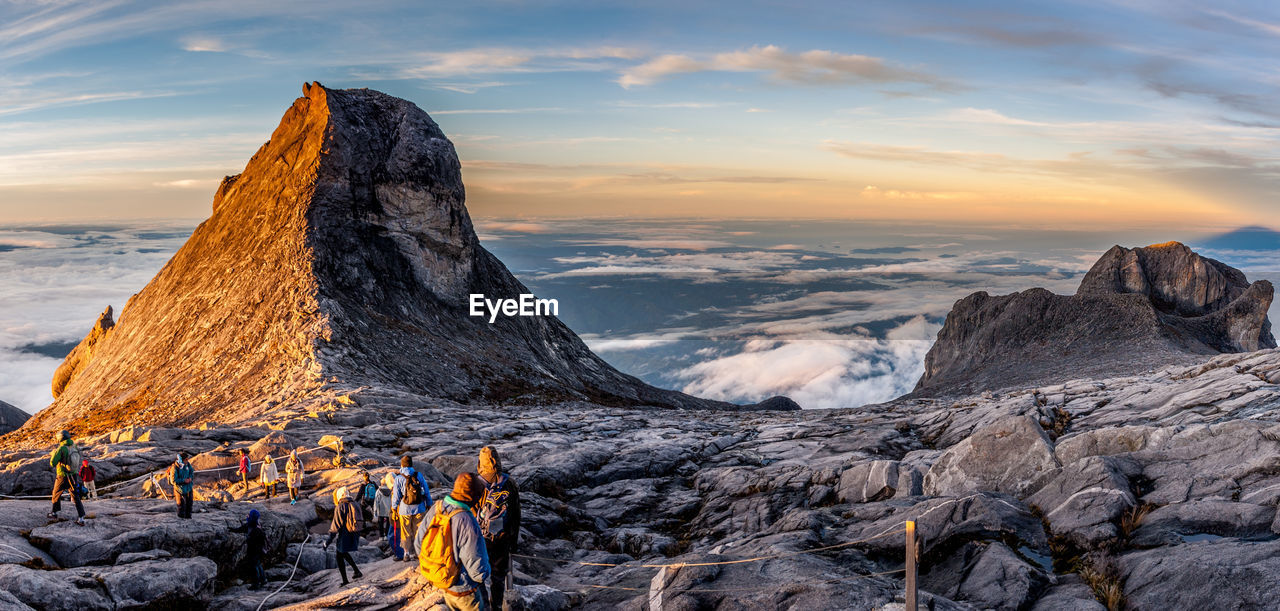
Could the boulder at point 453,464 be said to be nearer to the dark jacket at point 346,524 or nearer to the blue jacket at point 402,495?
the blue jacket at point 402,495

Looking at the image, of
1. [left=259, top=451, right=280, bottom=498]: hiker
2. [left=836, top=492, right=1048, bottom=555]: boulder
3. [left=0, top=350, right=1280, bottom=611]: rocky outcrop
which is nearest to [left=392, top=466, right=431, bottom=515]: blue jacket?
[left=0, top=350, right=1280, bottom=611]: rocky outcrop

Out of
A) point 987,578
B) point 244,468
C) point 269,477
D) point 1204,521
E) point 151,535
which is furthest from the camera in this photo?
point 244,468

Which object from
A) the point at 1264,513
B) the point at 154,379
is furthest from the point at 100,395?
the point at 1264,513

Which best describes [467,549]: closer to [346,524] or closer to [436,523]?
[436,523]

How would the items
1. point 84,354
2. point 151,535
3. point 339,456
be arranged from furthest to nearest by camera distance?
1. point 84,354
2. point 339,456
3. point 151,535

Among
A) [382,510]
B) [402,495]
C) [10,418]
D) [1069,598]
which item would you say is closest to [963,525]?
[1069,598]

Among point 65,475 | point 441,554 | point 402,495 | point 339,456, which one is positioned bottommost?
point 339,456
